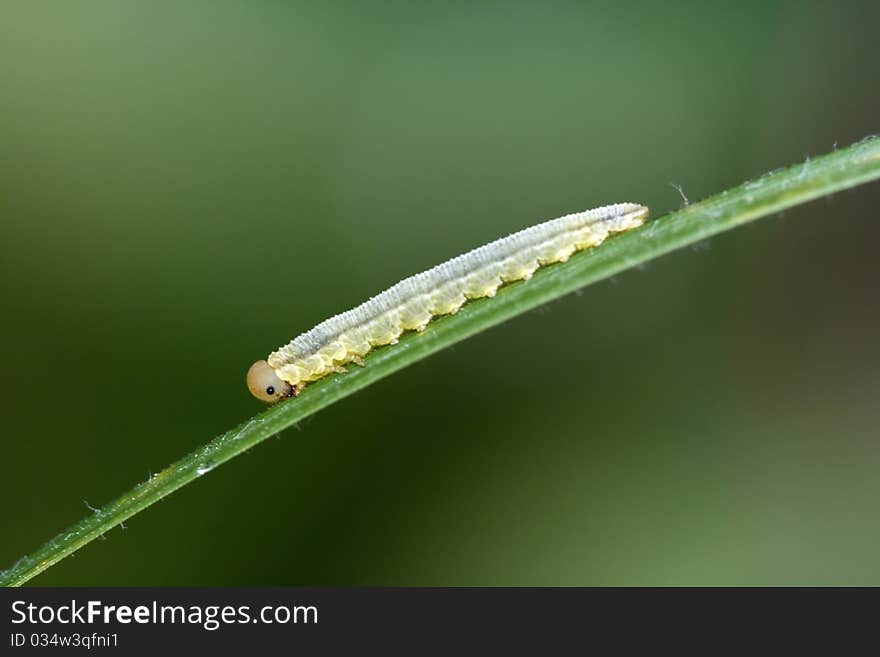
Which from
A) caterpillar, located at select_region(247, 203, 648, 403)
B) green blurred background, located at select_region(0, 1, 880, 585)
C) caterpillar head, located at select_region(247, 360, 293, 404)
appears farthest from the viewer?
green blurred background, located at select_region(0, 1, 880, 585)

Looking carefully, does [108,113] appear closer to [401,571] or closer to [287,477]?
[287,477]

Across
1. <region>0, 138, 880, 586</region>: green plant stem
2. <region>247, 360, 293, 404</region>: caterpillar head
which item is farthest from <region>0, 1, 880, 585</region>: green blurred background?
<region>0, 138, 880, 586</region>: green plant stem

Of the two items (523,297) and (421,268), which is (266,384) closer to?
(523,297)

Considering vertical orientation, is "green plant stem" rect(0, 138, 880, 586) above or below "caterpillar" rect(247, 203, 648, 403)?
below

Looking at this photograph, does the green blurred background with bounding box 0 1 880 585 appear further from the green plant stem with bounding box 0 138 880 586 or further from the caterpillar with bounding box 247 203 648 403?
the green plant stem with bounding box 0 138 880 586

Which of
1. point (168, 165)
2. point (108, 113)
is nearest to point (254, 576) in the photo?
point (168, 165)

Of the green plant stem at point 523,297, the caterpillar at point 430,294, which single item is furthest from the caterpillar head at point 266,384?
the green plant stem at point 523,297
